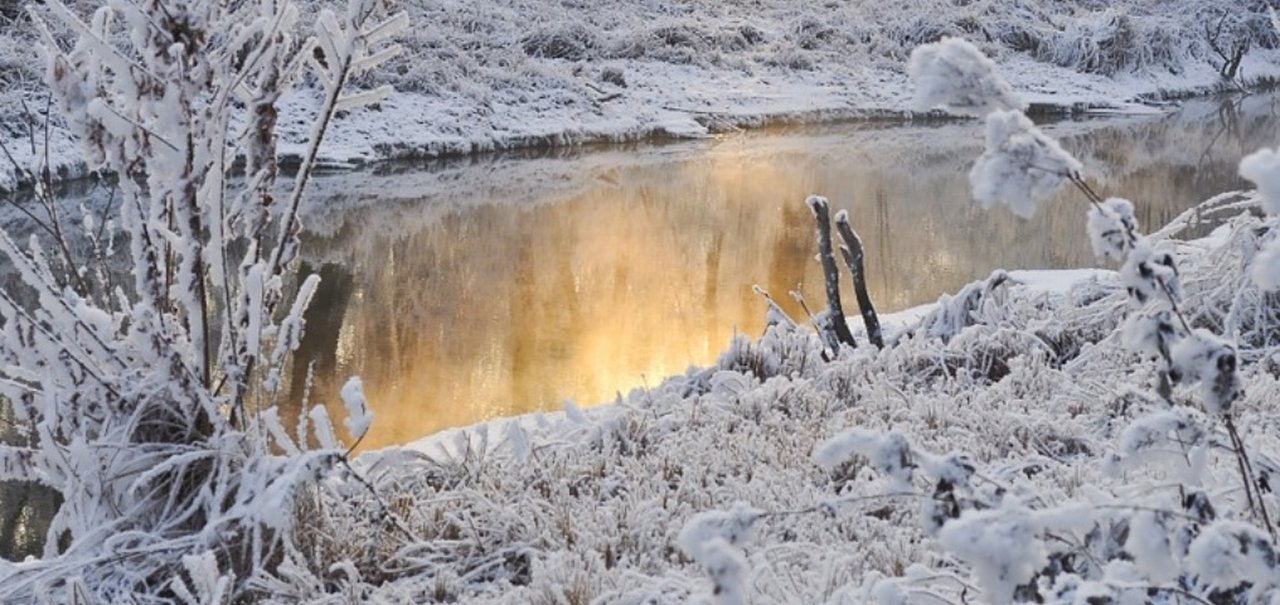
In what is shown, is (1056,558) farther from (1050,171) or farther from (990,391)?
(990,391)

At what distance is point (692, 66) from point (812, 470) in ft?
60.5

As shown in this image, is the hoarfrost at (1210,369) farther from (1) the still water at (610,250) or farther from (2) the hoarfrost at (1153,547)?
(1) the still water at (610,250)

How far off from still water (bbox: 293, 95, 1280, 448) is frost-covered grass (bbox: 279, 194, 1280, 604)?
1.59m

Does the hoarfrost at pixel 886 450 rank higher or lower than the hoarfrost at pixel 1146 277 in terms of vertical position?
lower

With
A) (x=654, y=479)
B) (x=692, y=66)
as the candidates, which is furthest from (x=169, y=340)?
(x=692, y=66)

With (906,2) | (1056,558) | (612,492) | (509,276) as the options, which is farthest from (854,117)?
(1056,558)

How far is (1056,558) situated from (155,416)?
222 cm

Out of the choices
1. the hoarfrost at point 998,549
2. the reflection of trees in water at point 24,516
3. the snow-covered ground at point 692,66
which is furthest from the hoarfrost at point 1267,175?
the snow-covered ground at point 692,66

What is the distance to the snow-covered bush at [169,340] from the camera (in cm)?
270

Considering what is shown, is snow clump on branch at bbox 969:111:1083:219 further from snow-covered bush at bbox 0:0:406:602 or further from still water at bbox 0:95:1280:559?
still water at bbox 0:95:1280:559

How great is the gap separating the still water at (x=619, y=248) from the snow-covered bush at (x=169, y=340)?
9.48 feet

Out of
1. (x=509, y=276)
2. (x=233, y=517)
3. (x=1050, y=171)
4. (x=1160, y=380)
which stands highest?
(x=1050, y=171)

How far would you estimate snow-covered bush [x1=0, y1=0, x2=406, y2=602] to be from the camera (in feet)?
8.84

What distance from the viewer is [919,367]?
4.92 meters
